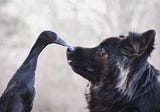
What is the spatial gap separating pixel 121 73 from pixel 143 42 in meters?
0.11

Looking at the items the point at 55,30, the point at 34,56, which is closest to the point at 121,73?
the point at 34,56

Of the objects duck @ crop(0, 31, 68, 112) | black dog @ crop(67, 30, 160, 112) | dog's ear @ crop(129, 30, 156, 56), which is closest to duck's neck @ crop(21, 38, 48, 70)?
duck @ crop(0, 31, 68, 112)

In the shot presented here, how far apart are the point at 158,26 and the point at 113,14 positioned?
0.19 m

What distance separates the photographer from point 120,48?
→ 3.87 ft

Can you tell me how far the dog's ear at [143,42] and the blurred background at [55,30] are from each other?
58cm

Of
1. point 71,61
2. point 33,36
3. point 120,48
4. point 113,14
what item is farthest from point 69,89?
point 120,48

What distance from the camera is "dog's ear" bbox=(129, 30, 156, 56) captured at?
1.07 meters

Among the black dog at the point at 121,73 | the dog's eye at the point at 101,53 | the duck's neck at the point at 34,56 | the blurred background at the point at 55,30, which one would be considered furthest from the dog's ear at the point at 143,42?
the blurred background at the point at 55,30

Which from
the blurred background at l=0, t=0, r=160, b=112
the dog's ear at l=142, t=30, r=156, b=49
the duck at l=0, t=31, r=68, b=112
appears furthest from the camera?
the blurred background at l=0, t=0, r=160, b=112

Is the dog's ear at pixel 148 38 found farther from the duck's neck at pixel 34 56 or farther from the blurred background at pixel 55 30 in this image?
the blurred background at pixel 55 30

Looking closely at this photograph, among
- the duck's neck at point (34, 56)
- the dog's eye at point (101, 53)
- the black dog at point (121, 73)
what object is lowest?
the black dog at point (121, 73)

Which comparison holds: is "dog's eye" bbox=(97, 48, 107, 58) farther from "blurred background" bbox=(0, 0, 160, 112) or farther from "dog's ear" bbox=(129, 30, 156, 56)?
"blurred background" bbox=(0, 0, 160, 112)

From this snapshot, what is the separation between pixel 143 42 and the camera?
1087 millimetres

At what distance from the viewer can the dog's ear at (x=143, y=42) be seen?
3.51ft
